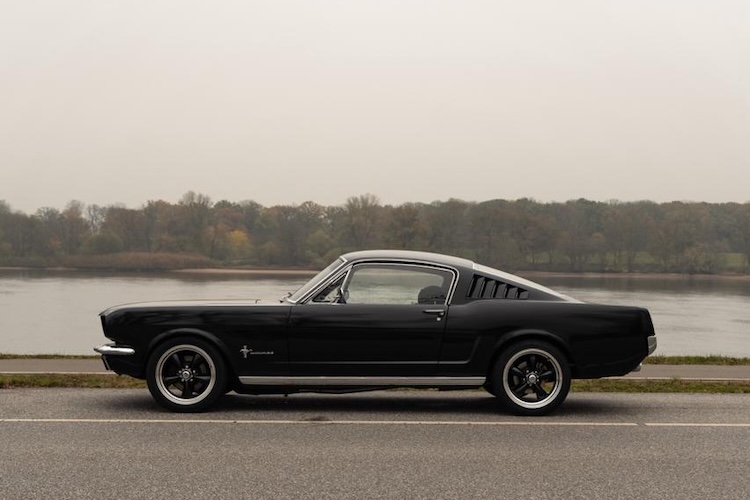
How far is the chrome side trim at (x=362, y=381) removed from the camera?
24.2 feet

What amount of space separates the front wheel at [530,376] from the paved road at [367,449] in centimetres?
17

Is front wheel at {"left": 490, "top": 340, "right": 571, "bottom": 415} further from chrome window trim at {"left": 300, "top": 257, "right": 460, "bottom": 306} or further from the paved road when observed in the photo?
chrome window trim at {"left": 300, "top": 257, "right": 460, "bottom": 306}

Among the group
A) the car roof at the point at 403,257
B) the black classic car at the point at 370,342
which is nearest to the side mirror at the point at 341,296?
the black classic car at the point at 370,342

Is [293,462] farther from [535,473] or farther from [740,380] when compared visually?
[740,380]

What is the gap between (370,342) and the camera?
291 inches

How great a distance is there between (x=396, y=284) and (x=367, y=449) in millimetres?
2005

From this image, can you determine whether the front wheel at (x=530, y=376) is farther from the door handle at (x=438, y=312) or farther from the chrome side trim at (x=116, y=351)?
the chrome side trim at (x=116, y=351)

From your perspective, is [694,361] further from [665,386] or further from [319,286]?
[319,286]

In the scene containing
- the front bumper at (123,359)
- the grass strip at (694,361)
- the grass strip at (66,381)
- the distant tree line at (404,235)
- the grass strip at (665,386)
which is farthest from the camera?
the distant tree line at (404,235)

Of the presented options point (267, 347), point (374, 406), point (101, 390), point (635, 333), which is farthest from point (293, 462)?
point (101, 390)

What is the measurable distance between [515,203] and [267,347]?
106m

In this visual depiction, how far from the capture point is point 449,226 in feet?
323

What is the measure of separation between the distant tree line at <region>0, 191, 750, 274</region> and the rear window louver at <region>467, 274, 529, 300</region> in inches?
3269

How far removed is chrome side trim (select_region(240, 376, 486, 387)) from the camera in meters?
7.37
